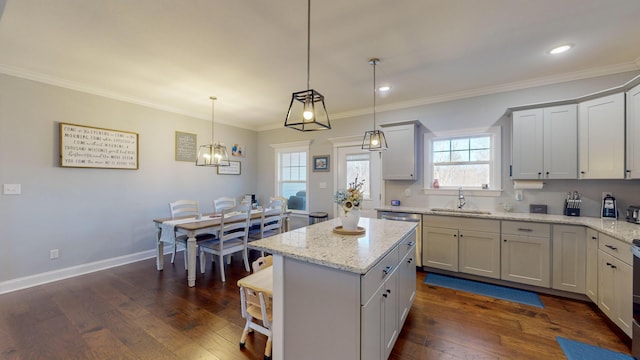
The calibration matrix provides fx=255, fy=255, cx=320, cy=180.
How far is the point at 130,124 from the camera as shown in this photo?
4.04 meters

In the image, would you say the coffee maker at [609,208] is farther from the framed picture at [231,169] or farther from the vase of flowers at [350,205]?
the framed picture at [231,169]

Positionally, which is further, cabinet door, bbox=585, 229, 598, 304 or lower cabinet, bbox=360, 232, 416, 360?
cabinet door, bbox=585, 229, 598, 304

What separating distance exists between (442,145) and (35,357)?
4928 mm

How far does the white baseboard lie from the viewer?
3021 mm

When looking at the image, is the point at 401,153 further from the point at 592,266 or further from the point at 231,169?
the point at 231,169

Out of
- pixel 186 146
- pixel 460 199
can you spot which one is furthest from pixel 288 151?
pixel 460 199

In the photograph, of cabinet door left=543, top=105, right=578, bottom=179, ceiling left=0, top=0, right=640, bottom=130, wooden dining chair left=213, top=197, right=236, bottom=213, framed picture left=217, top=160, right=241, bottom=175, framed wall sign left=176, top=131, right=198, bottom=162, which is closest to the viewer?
ceiling left=0, top=0, right=640, bottom=130

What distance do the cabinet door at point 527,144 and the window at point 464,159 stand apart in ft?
0.99

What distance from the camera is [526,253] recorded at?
9.67 feet

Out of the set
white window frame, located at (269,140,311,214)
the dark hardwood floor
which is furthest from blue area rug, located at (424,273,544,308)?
white window frame, located at (269,140,311,214)

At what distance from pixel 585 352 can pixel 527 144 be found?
7.28 ft

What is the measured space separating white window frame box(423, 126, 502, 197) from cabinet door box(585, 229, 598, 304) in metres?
1.07

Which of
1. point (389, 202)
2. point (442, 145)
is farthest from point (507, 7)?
point (389, 202)

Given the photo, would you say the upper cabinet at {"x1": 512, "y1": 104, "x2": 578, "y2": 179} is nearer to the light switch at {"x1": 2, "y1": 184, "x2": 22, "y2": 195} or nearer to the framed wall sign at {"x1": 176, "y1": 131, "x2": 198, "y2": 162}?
the framed wall sign at {"x1": 176, "y1": 131, "x2": 198, "y2": 162}
